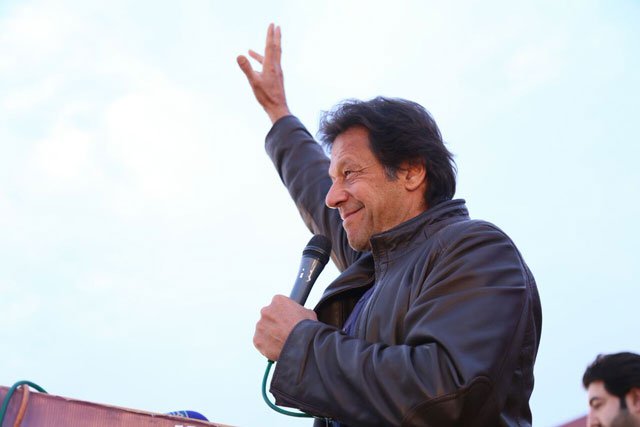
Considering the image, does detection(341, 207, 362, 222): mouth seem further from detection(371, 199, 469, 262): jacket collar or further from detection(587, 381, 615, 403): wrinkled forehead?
detection(587, 381, 615, 403): wrinkled forehead

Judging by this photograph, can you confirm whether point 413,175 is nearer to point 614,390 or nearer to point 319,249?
point 319,249

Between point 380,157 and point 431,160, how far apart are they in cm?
17

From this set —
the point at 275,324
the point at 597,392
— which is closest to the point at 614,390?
the point at 597,392

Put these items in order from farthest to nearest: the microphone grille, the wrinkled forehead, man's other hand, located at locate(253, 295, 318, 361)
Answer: the wrinkled forehead, the microphone grille, man's other hand, located at locate(253, 295, 318, 361)

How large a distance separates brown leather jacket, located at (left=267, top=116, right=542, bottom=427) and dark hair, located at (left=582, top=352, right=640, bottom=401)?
129cm

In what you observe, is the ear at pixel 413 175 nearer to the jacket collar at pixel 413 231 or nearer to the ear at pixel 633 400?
the jacket collar at pixel 413 231

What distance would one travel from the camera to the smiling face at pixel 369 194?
262 cm

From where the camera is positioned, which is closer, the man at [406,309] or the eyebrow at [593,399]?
the man at [406,309]

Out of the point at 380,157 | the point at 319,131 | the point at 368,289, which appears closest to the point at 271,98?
the point at 319,131

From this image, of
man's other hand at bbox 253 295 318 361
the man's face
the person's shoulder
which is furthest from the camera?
the man's face

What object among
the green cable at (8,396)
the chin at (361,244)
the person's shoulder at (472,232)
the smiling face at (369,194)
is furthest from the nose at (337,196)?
the green cable at (8,396)

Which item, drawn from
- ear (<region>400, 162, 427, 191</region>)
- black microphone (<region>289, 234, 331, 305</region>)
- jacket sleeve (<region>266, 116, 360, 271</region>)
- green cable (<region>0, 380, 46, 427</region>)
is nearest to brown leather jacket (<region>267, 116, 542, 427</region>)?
black microphone (<region>289, 234, 331, 305</region>)

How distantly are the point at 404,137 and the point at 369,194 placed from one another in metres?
0.24

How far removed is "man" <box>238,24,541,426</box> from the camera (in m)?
1.88
